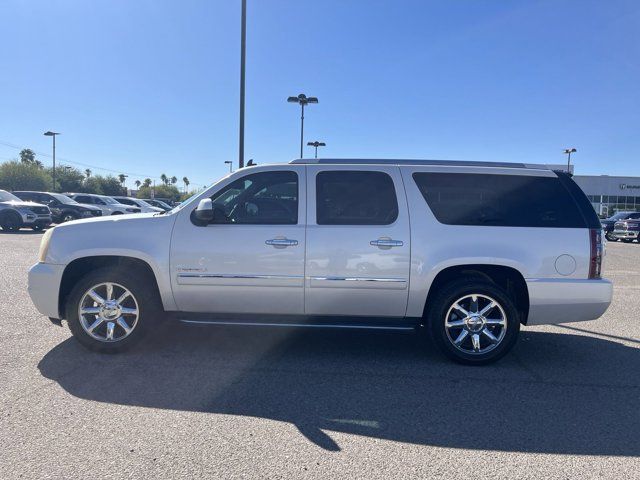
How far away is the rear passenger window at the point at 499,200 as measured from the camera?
467 cm

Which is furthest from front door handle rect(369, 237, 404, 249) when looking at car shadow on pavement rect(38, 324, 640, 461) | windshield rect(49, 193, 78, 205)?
windshield rect(49, 193, 78, 205)

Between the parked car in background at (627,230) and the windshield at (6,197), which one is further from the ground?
the windshield at (6,197)

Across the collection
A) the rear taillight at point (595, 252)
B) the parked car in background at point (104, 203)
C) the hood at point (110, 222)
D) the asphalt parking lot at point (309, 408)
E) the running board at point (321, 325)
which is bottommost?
the asphalt parking lot at point (309, 408)

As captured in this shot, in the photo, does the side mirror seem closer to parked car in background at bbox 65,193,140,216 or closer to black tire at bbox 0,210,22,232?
black tire at bbox 0,210,22,232

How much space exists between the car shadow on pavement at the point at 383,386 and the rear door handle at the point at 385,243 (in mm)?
1158

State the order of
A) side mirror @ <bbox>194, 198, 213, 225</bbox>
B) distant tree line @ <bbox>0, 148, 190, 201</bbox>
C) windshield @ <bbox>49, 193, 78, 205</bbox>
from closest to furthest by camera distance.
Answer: side mirror @ <bbox>194, 198, 213, 225</bbox>
windshield @ <bbox>49, 193, 78, 205</bbox>
distant tree line @ <bbox>0, 148, 190, 201</bbox>

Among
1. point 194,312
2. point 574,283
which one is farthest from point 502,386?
point 194,312

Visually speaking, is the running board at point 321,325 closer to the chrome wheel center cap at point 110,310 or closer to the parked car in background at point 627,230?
the chrome wheel center cap at point 110,310

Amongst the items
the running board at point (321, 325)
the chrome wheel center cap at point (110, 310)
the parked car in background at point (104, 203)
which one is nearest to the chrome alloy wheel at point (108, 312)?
the chrome wheel center cap at point (110, 310)

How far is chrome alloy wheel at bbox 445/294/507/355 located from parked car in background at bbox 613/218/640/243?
23.7m

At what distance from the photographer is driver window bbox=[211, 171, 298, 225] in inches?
187

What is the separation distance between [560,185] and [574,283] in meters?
0.96

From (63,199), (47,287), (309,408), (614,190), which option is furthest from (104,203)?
(614,190)

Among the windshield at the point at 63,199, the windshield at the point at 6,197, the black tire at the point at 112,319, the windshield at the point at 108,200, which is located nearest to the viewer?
the black tire at the point at 112,319
